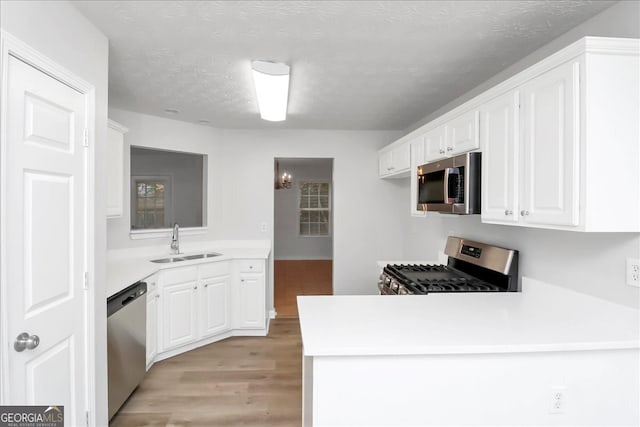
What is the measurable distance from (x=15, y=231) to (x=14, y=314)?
1.05 ft

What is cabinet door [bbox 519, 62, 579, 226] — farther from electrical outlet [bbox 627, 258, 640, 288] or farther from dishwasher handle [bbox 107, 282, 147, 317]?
dishwasher handle [bbox 107, 282, 147, 317]

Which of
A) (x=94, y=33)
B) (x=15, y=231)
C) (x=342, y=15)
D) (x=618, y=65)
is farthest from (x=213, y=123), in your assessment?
(x=618, y=65)

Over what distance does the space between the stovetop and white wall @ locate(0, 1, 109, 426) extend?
6.47ft

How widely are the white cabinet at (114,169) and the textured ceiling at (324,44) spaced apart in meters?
0.38

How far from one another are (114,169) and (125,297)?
107 centimetres

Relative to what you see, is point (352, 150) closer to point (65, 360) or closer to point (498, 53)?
point (498, 53)

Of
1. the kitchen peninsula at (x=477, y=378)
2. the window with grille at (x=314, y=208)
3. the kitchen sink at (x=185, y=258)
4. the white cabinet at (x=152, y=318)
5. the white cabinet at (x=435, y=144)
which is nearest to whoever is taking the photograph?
the kitchen peninsula at (x=477, y=378)

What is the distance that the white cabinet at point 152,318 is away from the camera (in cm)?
296

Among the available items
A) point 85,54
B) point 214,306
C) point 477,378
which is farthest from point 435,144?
point 214,306

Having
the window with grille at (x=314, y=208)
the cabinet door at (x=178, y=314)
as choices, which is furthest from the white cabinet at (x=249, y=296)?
the window with grille at (x=314, y=208)

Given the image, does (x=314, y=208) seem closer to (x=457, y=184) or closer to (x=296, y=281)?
(x=296, y=281)

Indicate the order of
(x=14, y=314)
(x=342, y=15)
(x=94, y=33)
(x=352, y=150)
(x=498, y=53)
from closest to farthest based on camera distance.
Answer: (x=14, y=314) → (x=342, y=15) → (x=94, y=33) → (x=498, y=53) → (x=352, y=150)

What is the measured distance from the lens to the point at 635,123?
141 cm

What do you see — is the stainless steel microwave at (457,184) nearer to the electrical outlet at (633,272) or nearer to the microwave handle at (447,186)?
the microwave handle at (447,186)
